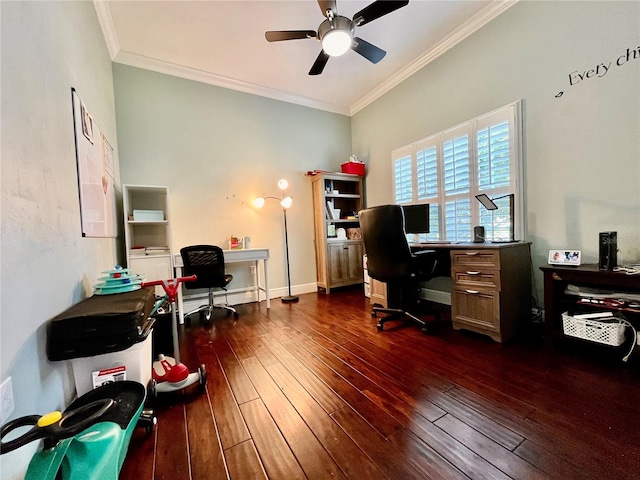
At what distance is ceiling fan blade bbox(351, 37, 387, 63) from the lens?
7.63 feet

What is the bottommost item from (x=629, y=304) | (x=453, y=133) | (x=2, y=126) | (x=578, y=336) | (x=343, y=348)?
(x=343, y=348)

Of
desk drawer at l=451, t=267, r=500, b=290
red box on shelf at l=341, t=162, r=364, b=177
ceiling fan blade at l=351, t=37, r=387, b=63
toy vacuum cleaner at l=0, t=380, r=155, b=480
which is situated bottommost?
toy vacuum cleaner at l=0, t=380, r=155, b=480

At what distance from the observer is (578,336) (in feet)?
6.01

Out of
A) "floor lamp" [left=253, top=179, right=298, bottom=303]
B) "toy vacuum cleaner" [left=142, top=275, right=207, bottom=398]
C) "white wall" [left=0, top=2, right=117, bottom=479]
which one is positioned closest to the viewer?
"white wall" [left=0, top=2, right=117, bottom=479]

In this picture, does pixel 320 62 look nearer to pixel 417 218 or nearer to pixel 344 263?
pixel 417 218

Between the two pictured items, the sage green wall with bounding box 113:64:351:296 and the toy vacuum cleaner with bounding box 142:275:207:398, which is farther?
the sage green wall with bounding box 113:64:351:296

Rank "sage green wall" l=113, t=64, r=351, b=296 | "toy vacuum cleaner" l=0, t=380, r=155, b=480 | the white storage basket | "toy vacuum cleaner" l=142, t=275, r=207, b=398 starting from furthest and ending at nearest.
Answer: "sage green wall" l=113, t=64, r=351, b=296 → the white storage basket → "toy vacuum cleaner" l=142, t=275, r=207, b=398 → "toy vacuum cleaner" l=0, t=380, r=155, b=480

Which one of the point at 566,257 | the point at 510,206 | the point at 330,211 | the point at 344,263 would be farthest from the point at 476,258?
the point at 330,211

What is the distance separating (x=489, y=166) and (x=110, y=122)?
4.02 meters

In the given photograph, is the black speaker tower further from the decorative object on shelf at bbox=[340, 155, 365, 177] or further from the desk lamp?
the decorative object on shelf at bbox=[340, 155, 365, 177]

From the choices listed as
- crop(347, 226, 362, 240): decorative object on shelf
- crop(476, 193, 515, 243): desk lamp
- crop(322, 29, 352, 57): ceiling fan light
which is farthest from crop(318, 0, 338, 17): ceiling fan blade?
crop(347, 226, 362, 240): decorative object on shelf

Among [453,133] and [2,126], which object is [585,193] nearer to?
[453,133]

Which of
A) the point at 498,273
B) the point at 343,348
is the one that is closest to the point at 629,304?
the point at 498,273

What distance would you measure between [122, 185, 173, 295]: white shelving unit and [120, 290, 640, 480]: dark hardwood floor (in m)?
1.15
